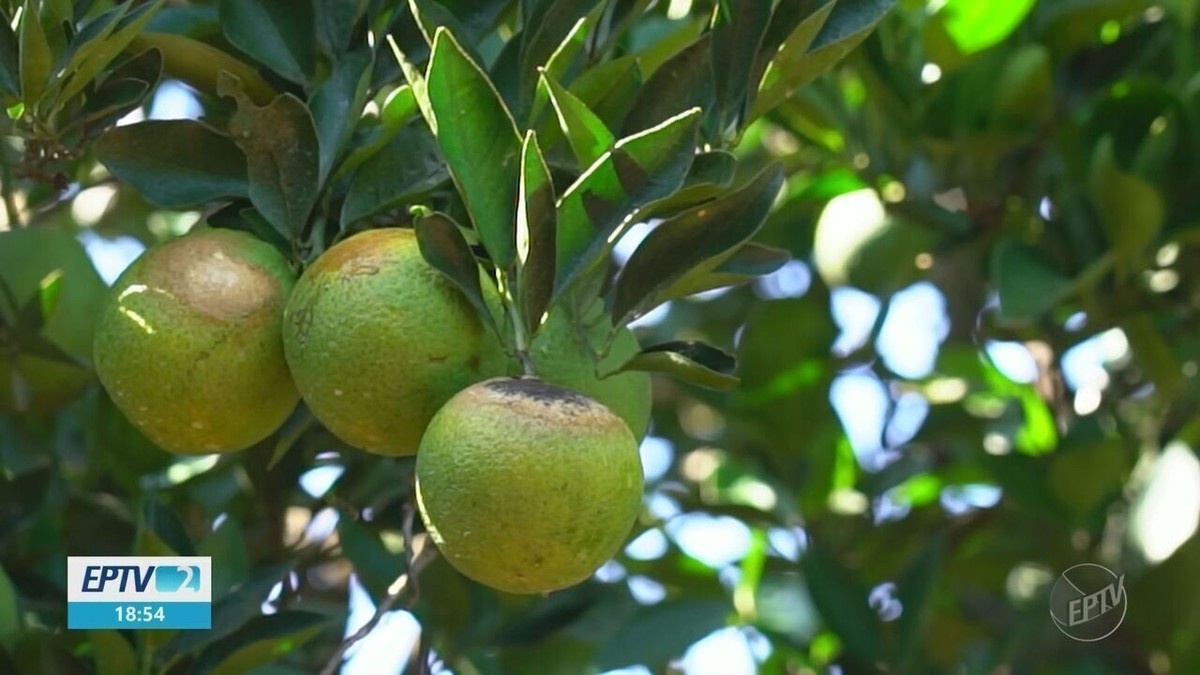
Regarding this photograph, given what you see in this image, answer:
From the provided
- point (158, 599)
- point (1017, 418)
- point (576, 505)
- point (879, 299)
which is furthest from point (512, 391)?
point (1017, 418)

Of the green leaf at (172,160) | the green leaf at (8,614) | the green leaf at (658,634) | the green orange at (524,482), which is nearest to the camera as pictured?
the green orange at (524,482)

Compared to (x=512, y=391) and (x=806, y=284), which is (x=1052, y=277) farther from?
(x=512, y=391)

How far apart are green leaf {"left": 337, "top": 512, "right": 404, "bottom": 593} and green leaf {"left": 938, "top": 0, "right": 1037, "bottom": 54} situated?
0.72 m

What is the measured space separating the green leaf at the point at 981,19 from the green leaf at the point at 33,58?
877 mm

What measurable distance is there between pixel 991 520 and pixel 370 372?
1.13 m

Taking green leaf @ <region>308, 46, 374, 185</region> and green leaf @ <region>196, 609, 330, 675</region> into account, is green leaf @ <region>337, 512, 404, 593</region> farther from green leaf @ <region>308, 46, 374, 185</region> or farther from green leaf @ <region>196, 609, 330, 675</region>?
green leaf @ <region>308, 46, 374, 185</region>

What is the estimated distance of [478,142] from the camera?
33.5 inches

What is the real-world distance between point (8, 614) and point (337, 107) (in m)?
0.44

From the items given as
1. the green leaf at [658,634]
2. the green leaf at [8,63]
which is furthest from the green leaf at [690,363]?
the green leaf at [658,634]

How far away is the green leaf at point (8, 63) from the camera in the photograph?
950 millimetres

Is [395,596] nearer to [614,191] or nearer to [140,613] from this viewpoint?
[140,613]

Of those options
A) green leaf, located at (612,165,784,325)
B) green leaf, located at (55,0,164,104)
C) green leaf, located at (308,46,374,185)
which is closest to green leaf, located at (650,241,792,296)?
green leaf, located at (612,165,784,325)

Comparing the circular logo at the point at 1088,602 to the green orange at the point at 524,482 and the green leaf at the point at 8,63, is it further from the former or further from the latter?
the green leaf at the point at 8,63

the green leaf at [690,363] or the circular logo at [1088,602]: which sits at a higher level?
the green leaf at [690,363]
